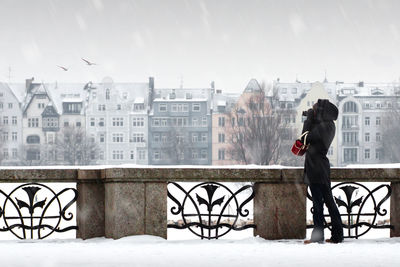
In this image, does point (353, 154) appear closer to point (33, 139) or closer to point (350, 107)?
point (350, 107)

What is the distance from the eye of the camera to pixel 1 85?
8412 centimetres

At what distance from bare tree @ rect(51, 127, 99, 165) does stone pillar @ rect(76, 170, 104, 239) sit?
6733 centimetres

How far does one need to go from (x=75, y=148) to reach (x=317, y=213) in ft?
228

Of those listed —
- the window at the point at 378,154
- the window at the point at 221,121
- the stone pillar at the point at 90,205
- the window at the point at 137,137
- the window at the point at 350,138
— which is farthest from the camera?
the window at the point at 137,137

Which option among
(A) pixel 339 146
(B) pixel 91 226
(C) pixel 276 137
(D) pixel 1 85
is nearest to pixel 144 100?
(D) pixel 1 85

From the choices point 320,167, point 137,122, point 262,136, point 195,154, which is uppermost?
point 320,167

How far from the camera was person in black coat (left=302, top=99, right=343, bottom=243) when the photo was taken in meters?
7.12

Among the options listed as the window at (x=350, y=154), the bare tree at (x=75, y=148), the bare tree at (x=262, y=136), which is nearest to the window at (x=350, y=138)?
the window at (x=350, y=154)

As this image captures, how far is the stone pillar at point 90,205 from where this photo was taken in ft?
24.3

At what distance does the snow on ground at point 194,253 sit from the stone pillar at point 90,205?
0.13 metres

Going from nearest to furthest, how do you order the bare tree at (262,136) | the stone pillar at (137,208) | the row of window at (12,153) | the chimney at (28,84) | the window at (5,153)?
the stone pillar at (137,208) → the bare tree at (262,136) → the window at (5,153) → the row of window at (12,153) → the chimney at (28,84)

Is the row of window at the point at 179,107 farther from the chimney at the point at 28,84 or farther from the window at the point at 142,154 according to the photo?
the chimney at the point at 28,84

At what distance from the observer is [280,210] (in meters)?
7.45

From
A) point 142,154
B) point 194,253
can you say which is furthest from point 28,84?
point 194,253
